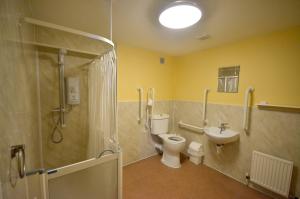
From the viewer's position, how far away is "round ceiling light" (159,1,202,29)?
1218 mm

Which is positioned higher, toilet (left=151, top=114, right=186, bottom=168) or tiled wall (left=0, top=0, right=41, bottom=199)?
tiled wall (left=0, top=0, right=41, bottom=199)

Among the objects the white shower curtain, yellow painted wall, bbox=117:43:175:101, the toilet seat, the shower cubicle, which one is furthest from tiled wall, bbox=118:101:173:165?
the white shower curtain

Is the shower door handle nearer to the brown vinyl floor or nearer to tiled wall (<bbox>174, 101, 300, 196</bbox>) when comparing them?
the brown vinyl floor

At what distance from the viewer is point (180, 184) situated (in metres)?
2.13

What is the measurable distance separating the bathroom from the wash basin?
0.12 ft

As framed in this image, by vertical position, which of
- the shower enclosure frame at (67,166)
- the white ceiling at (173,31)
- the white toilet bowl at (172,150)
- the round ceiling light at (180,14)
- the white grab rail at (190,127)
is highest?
the white ceiling at (173,31)

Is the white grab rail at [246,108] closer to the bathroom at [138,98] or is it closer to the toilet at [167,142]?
the bathroom at [138,98]

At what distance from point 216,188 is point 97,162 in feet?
6.25

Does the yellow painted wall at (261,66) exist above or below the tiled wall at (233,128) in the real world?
above

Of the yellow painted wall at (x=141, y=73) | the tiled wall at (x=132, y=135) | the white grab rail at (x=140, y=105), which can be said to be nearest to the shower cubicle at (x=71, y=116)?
the yellow painted wall at (x=141, y=73)

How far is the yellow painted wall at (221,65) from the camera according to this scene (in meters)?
1.76

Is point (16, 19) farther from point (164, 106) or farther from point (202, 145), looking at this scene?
point (202, 145)

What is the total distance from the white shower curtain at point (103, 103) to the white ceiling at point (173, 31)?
0.44 m

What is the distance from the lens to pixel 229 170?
2357mm
